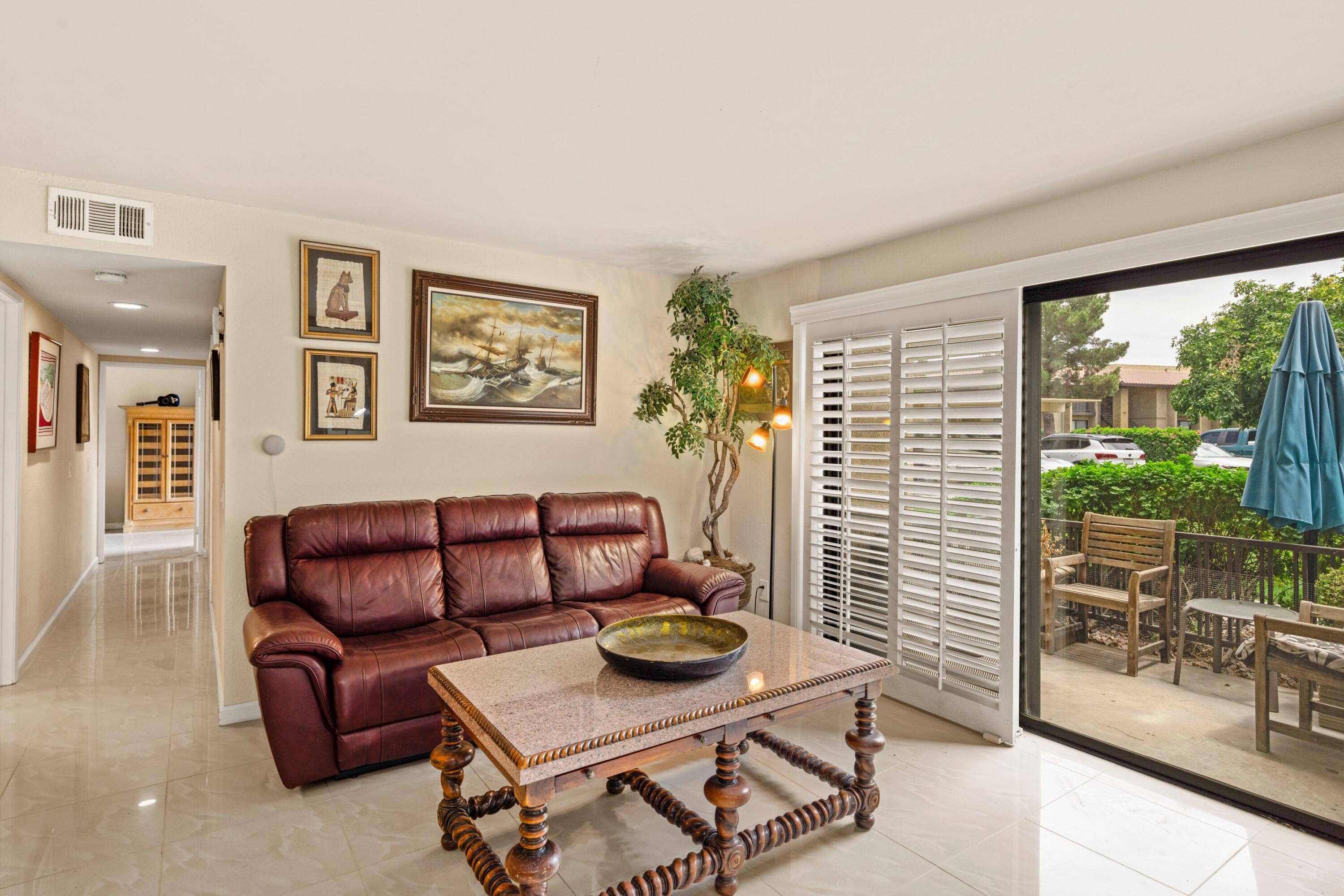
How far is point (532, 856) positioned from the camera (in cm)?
174

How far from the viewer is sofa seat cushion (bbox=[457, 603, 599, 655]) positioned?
3115 mm

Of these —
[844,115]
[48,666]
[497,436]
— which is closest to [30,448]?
[48,666]

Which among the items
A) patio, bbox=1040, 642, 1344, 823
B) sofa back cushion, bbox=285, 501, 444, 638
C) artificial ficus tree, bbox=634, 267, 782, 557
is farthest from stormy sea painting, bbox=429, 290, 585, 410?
patio, bbox=1040, 642, 1344, 823

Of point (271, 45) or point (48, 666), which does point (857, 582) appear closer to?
point (271, 45)

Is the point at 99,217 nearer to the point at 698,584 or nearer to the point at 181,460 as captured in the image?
the point at 698,584

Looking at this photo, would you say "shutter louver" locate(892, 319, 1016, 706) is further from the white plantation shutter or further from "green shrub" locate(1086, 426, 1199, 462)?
"green shrub" locate(1086, 426, 1199, 462)

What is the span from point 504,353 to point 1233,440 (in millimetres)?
3538

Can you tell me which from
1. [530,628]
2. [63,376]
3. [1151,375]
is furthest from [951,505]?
[63,376]

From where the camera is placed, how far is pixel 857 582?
4.00 meters

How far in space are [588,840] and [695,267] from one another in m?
3.35

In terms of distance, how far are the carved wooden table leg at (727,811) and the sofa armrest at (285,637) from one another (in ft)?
5.14

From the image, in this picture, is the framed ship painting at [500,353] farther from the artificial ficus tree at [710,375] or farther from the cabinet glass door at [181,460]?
the cabinet glass door at [181,460]

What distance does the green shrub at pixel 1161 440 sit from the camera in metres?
2.88

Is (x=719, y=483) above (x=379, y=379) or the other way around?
the other way around
